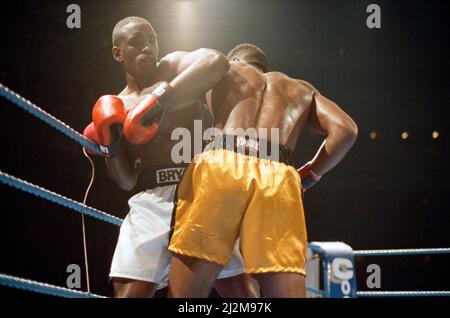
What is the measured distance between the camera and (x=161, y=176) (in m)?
1.54

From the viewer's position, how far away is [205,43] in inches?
163

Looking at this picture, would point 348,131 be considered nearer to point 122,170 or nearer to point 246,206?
point 246,206

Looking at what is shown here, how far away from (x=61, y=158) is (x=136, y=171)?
3.22 m

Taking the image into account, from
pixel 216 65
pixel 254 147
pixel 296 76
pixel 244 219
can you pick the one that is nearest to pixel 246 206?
pixel 244 219

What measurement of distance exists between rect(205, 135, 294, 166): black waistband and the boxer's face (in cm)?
45

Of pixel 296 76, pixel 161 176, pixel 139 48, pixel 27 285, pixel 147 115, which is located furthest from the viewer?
pixel 296 76

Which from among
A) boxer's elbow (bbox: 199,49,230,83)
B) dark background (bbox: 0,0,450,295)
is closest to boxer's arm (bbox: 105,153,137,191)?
boxer's elbow (bbox: 199,49,230,83)

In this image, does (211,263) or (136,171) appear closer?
(211,263)

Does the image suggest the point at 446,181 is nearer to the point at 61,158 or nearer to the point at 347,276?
the point at 61,158

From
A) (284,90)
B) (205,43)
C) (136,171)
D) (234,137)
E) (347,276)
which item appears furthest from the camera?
(205,43)

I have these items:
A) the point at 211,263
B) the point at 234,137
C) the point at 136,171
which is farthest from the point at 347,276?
the point at 136,171

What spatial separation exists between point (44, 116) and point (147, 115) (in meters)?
0.28

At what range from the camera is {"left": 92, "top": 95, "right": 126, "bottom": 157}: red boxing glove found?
1.47 metres

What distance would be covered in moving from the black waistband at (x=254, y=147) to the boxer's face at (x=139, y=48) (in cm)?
45
